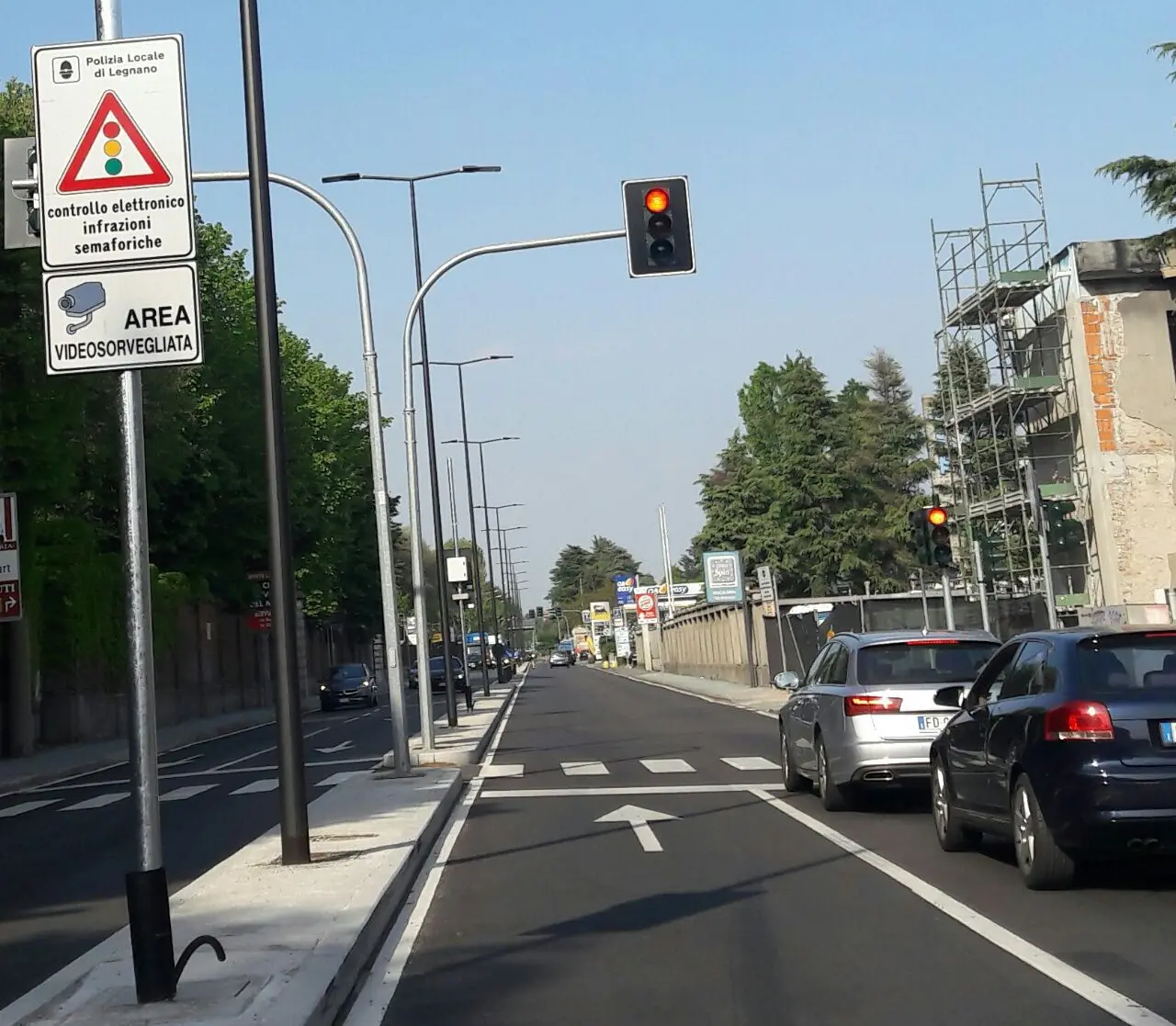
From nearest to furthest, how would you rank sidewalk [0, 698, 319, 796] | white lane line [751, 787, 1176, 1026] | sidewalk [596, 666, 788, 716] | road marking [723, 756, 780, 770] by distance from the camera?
white lane line [751, 787, 1176, 1026], road marking [723, 756, 780, 770], sidewalk [0, 698, 319, 796], sidewalk [596, 666, 788, 716]

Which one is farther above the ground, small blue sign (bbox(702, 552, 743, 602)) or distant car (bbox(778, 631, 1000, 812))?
small blue sign (bbox(702, 552, 743, 602))

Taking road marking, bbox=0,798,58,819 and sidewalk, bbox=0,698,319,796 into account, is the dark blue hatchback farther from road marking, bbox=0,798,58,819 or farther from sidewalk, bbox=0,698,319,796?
sidewalk, bbox=0,698,319,796

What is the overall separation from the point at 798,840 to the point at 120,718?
33805mm

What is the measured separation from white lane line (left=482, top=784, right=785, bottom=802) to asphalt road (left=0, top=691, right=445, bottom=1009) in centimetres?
243

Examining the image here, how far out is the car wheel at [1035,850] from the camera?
31.3ft

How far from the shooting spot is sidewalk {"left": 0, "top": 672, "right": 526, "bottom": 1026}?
21.9ft

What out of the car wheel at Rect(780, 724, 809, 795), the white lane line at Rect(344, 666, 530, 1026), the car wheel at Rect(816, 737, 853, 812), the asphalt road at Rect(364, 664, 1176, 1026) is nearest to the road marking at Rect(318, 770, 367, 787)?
the asphalt road at Rect(364, 664, 1176, 1026)

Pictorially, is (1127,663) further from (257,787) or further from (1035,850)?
→ (257,787)

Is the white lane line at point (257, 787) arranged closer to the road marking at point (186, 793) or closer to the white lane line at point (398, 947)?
the road marking at point (186, 793)

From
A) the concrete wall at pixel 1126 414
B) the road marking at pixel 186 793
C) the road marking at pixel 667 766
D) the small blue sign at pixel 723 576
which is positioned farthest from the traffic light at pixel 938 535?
the small blue sign at pixel 723 576

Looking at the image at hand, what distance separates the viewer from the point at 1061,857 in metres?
9.52

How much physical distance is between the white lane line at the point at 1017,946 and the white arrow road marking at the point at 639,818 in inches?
60.4

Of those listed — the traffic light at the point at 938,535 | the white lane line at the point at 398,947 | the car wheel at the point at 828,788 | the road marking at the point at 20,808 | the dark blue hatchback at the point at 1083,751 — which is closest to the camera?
the white lane line at the point at 398,947

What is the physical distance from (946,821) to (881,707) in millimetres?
2443
